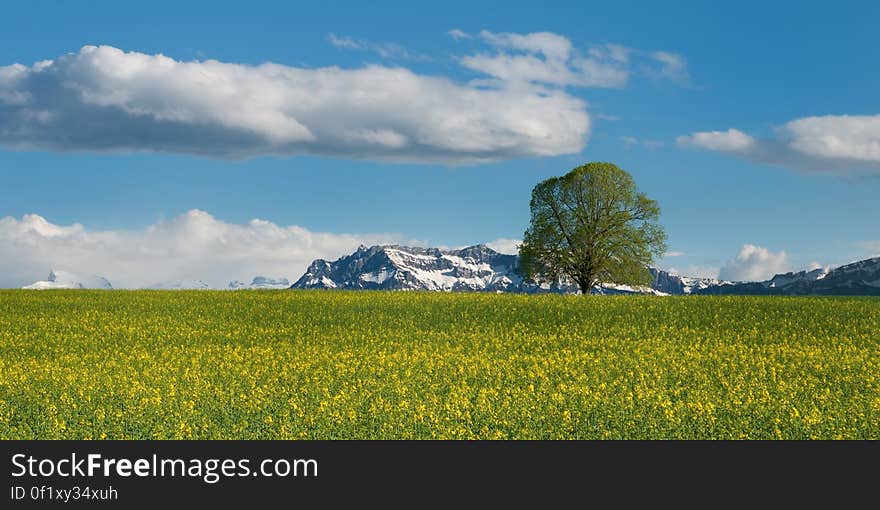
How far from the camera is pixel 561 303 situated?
40.4 metres

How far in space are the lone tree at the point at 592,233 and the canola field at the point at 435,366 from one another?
16719 millimetres

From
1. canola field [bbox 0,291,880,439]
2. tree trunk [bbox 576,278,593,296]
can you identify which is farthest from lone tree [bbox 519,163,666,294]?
canola field [bbox 0,291,880,439]

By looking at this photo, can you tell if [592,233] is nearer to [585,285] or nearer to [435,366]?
[585,285]

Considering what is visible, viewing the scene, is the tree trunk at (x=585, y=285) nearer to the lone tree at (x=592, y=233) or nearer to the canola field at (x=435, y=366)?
the lone tree at (x=592, y=233)

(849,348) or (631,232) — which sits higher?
(631,232)

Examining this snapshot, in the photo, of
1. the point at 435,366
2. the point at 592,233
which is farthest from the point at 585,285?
the point at 435,366

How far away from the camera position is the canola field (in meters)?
16.9

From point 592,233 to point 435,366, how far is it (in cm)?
3874

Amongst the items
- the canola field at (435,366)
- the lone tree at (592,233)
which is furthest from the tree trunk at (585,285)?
the canola field at (435,366)

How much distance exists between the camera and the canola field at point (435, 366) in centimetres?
1688

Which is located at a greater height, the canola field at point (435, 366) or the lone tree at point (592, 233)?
the lone tree at point (592, 233)

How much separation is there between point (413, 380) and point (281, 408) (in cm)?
434

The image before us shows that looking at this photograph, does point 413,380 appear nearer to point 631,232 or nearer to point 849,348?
point 849,348

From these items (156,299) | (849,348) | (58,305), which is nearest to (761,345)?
(849,348)
